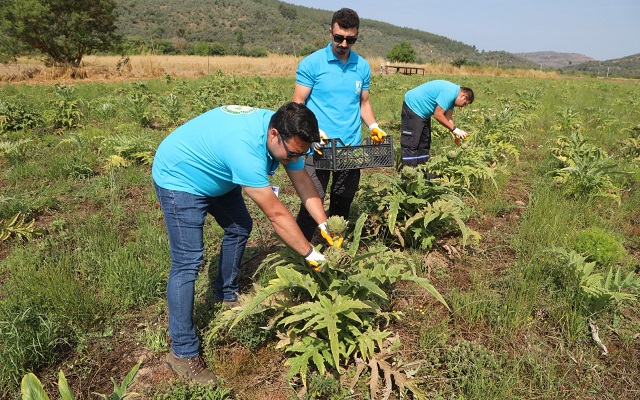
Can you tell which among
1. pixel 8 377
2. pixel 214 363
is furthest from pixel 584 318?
pixel 8 377

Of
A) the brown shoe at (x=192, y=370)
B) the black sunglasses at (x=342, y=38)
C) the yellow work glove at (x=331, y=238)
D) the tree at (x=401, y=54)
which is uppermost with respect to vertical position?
the tree at (x=401, y=54)

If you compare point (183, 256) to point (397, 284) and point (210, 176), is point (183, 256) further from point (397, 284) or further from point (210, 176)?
point (397, 284)

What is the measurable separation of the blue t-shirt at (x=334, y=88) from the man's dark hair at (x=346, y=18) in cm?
27

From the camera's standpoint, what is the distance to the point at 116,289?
328 centimetres

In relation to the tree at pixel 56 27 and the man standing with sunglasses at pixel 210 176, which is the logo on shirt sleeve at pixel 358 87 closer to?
the man standing with sunglasses at pixel 210 176

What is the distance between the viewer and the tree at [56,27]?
20.4 meters

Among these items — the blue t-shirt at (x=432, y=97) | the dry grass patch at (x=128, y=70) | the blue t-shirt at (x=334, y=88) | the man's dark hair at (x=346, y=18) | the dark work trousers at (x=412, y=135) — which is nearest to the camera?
the man's dark hair at (x=346, y=18)

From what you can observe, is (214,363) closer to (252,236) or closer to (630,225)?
(252,236)

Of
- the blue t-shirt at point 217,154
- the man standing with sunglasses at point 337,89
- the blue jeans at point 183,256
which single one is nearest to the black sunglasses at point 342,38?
the man standing with sunglasses at point 337,89

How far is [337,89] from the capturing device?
352 cm

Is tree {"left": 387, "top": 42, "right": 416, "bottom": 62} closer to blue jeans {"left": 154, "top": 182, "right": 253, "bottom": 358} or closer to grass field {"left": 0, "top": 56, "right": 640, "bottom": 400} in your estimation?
grass field {"left": 0, "top": 56, "right": 640, "bottom": 400}

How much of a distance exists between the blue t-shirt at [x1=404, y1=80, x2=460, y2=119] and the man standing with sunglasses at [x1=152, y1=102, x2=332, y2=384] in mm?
3347

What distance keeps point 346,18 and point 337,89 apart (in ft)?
1.92

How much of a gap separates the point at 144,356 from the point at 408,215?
104 inches
